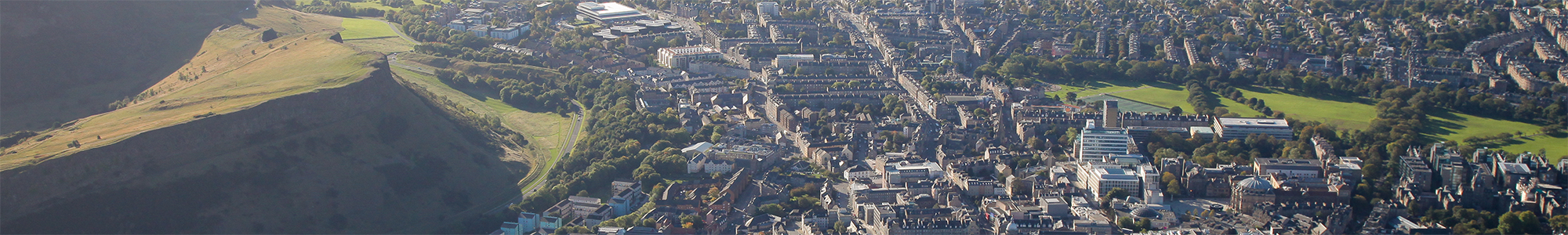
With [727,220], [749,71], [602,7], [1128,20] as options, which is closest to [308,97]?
[727,220]

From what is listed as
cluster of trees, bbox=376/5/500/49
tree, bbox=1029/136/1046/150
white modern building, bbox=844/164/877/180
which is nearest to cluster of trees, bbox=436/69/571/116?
cluster of trees, bbox=376/5/500/49

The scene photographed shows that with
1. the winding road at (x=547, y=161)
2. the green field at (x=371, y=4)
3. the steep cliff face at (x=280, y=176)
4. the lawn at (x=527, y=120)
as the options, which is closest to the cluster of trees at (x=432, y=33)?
the green field at (x=371, y=4)

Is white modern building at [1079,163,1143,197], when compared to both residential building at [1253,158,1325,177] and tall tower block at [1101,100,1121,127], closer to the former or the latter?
residential building at [1253,158,1325,177]

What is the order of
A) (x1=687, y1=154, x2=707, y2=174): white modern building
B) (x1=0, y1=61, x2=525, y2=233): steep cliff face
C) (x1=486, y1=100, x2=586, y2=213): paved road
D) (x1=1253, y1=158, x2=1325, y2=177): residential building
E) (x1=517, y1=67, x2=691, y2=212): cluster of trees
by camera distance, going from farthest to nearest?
(x1=687, y1=154, x2=707, y2=174): white modern building
(x1=1253, y1=158, x2=1325, y2=177): residential building
(x1=517, y1=67, x2=691, y2=212): cluster of trees
(x1=486, y1=100, x2=586, y2=213): paved road
(x1=0, y1=61, x2=525, y2=233): steep cliff face

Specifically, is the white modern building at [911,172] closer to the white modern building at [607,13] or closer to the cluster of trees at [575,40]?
the cluster of trees at [575,40]

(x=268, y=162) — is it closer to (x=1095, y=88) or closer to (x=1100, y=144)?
(x=1100, y=144)

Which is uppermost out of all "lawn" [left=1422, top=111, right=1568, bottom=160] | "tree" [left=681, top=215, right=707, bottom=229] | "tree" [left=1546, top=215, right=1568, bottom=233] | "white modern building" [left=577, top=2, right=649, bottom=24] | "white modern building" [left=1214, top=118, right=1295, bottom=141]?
"white modern building" [left=577, top=2, right=649, bottom=24]

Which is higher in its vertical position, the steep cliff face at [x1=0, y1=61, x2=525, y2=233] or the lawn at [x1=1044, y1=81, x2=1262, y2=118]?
the steep cliff face at [x1=0, y1=61, x2=525, y2=233]

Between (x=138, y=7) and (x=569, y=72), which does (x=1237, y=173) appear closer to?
(x=569, y=72)
